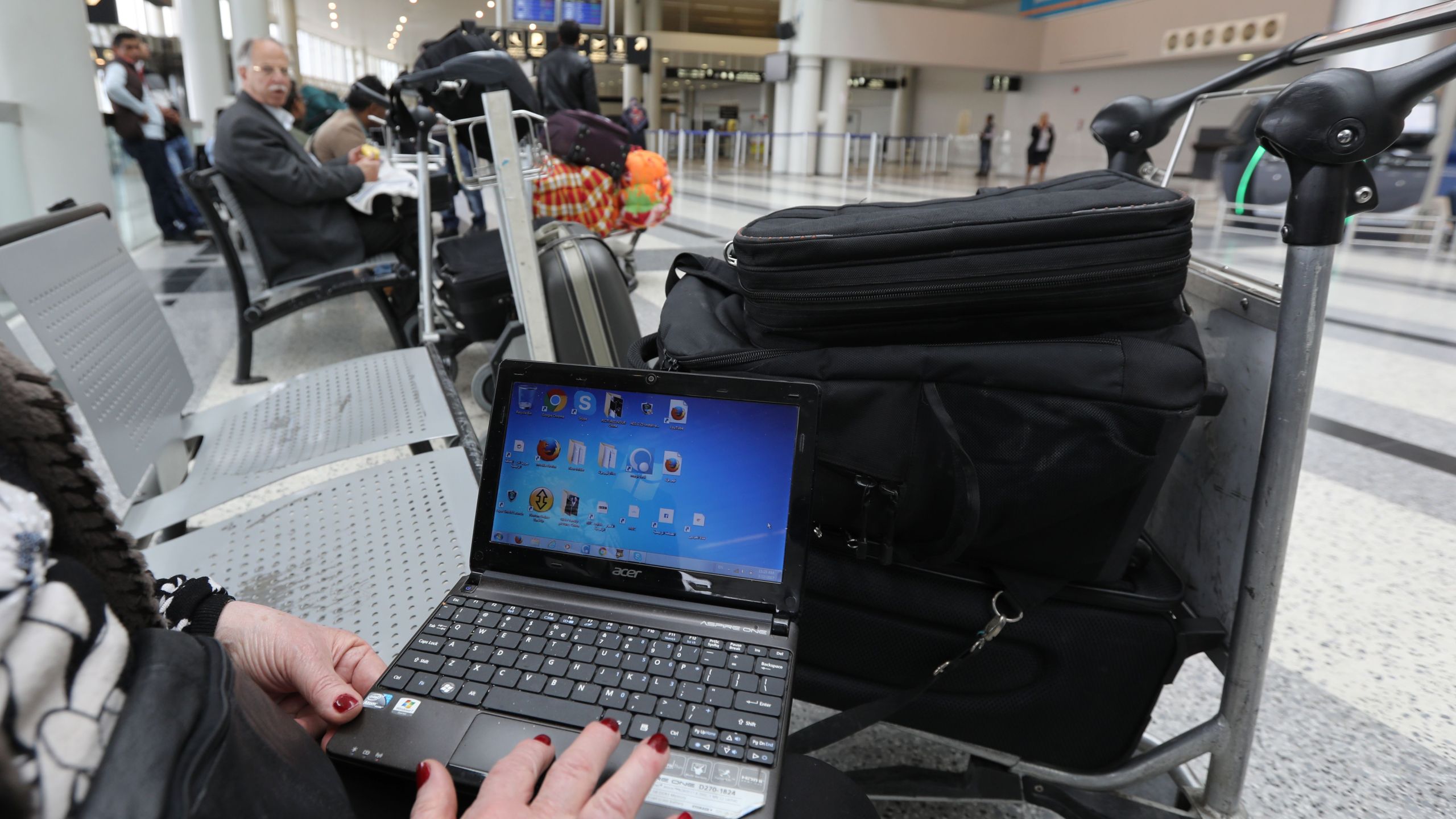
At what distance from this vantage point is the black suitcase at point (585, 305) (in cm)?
183

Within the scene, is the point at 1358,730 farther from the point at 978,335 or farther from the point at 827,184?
the point at 827,184

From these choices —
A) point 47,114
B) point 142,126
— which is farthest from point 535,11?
point 47,114

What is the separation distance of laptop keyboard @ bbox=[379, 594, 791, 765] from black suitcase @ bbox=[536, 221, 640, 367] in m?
1.13

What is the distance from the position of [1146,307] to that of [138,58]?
750 cm

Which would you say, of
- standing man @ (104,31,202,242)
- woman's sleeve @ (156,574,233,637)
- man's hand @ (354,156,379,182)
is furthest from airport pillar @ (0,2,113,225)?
woman's sleeve @ (156,574,233,637)

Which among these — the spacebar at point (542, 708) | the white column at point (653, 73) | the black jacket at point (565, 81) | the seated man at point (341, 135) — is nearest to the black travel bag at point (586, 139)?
the black jacket at point (565, 81)

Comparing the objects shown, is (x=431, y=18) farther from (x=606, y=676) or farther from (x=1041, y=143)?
(x=606, y=676)

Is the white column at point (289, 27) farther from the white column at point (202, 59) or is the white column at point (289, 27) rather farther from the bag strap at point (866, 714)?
the bag strap at point (866, 714)

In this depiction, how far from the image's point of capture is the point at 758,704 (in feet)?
2.14

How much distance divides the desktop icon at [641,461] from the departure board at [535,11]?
760 inches

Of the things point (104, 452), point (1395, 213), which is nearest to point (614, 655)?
point (104, 452)

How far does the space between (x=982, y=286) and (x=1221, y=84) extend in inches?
26.1

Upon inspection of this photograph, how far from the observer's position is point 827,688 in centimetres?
101

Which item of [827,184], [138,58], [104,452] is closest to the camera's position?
[104,452]
